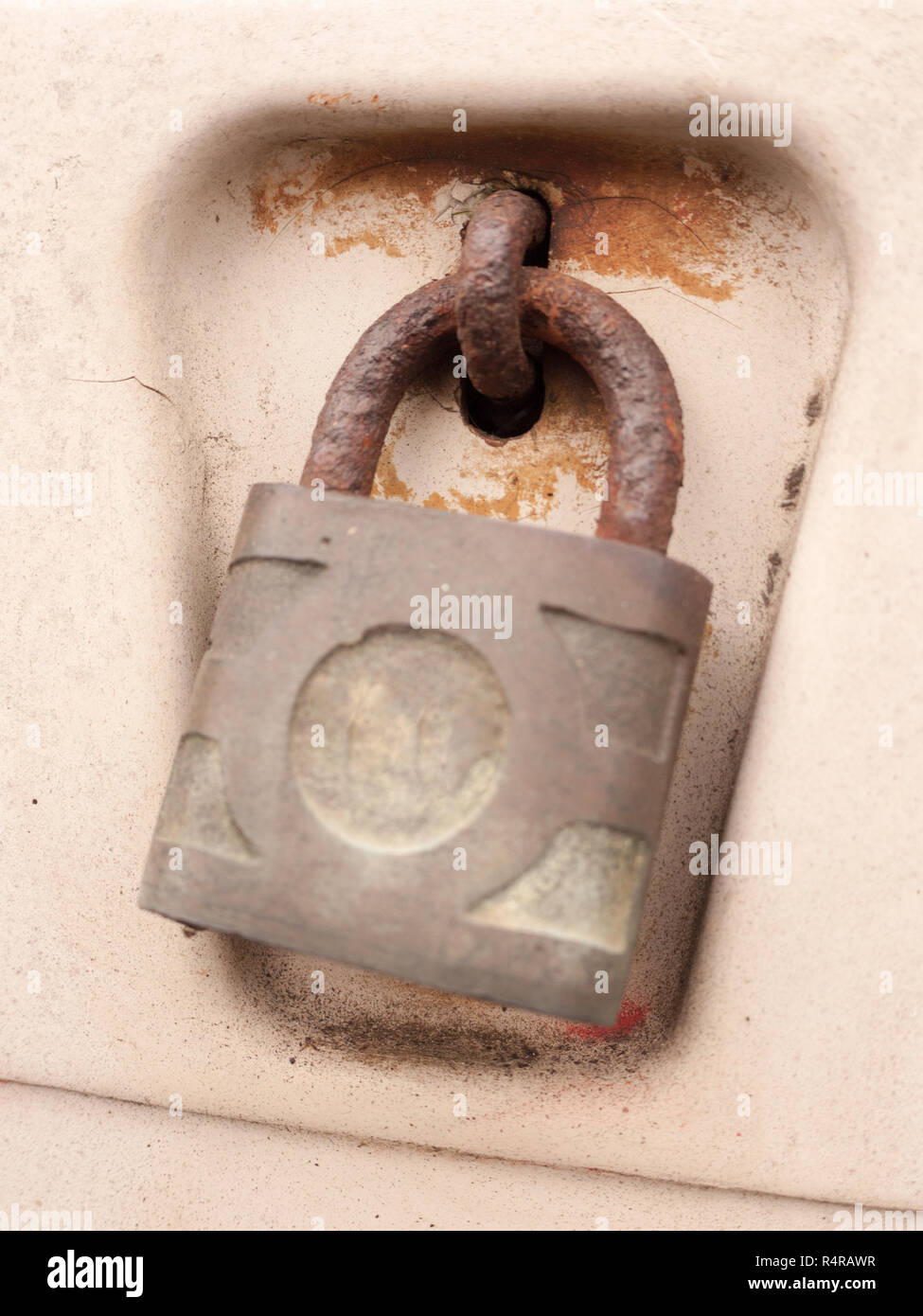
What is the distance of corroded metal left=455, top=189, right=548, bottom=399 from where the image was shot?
0.69 metres

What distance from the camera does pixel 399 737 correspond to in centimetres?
64

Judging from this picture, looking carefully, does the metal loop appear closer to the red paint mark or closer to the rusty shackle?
the rusty shackle

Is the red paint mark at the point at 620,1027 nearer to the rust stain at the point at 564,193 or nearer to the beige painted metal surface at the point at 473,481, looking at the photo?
the beige painted metal surface at the point at 473,481

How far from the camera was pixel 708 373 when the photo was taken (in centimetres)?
81

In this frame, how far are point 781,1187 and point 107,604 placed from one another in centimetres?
70

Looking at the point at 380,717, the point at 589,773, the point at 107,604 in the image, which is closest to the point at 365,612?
the point at 380,717

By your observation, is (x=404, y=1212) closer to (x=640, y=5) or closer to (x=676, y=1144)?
(x=676, y=1144)

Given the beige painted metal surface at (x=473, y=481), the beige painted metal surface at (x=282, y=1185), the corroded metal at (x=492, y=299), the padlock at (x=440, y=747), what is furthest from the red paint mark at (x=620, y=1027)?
the corroded metal at (x=492, y=299)

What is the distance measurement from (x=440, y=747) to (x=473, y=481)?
29cm

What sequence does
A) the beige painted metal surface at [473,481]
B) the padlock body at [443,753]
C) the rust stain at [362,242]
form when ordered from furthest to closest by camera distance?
1. the rust stain at [362,242]
2. the beige painted metal surface at [473,481]
3. the padlock body at [443,753]

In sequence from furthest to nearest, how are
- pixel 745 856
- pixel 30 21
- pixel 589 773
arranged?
pixel 30 21
pixel 745 856
pixel 589 773

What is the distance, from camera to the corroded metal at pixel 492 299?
69 cm

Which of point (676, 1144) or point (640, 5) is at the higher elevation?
point (640, 5)

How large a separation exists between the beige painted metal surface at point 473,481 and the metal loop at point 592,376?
111 mm
